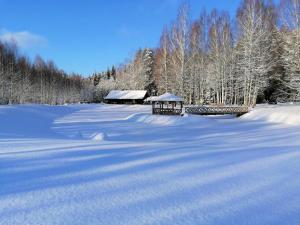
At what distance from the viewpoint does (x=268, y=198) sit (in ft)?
13.4

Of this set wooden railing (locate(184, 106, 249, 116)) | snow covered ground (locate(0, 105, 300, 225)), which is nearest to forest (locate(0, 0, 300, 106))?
wooden railing (locate(184, 106, 249, 116))

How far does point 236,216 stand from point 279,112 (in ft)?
75.3

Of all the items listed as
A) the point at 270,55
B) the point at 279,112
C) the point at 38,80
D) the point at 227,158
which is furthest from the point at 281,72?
the point at 38,80

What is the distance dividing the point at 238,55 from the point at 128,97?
2922 cm

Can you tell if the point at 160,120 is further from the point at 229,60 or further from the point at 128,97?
the point at 128,97

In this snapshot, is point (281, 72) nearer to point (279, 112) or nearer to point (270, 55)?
point (270, 55)

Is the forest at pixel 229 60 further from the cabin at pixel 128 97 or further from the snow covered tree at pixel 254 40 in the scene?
the cabin at pixel 128 97

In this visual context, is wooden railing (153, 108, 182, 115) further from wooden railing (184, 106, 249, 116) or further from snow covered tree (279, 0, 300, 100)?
snow covered tree (279, 0, 300, 100)

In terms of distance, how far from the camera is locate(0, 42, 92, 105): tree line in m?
47.7

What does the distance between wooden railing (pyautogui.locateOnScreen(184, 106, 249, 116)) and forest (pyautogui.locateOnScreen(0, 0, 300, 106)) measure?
12.9ft

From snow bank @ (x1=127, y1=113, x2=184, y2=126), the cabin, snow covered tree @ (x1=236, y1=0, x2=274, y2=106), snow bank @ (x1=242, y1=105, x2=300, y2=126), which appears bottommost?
snow bank @ (x1=127, y1=113, x2=184, y2=126)

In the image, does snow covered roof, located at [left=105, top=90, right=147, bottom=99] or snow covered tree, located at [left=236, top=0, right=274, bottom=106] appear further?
snow covered roof, located at [left=105, top=90, right=147, bottom=99]

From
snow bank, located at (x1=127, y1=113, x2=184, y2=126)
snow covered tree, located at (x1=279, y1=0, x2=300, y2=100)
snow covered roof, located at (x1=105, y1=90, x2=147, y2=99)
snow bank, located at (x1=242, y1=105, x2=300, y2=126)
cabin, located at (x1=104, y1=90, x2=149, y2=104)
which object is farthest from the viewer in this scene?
cabin, located at (x1=104, y1=90, x2=149, y2=104)

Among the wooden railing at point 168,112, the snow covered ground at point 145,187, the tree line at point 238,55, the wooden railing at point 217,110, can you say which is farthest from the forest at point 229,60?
the snow covered ground at point 145,187
